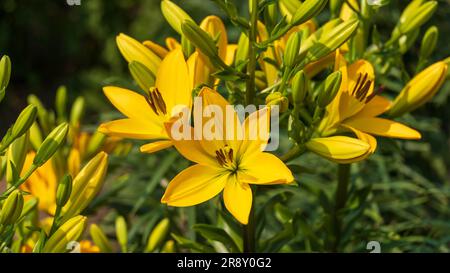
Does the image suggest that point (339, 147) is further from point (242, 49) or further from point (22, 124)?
point (22, 124)

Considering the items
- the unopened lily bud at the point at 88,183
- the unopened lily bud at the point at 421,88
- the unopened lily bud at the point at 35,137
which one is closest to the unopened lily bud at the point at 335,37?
the unopened lily bud at the point at 421,88

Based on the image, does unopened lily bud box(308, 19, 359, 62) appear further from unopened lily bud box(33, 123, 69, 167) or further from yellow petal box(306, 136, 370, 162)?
unopened lily bud box(33, 123, 69, 167)

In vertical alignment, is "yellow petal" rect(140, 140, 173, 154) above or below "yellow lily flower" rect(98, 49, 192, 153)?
below

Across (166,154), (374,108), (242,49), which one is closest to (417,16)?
(374,108)

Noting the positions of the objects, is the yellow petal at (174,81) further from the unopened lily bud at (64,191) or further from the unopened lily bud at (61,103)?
the unopened lily bud at (61,103)

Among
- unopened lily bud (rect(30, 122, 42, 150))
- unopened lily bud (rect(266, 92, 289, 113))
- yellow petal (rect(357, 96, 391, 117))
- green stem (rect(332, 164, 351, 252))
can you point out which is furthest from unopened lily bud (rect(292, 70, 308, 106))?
unopened lily bud (rect(30, 122, 42, 150))
